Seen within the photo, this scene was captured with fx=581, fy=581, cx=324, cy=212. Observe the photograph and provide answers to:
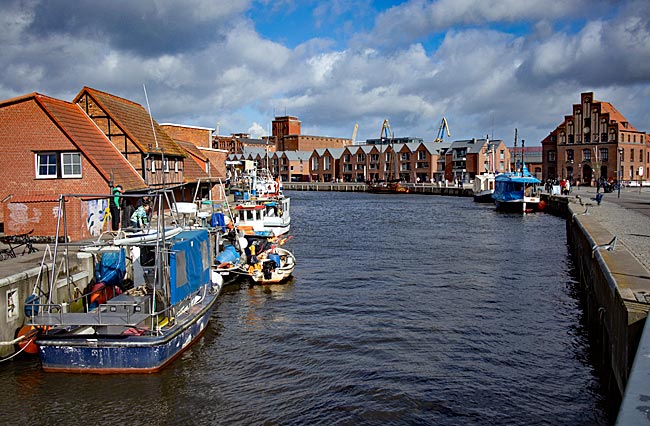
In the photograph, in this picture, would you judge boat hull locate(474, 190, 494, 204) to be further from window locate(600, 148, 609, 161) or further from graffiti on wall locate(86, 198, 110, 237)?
graffiti on wall locate(86, 198, 110, 237)

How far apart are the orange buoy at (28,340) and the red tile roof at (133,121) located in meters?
17.2

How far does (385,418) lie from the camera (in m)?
13.5

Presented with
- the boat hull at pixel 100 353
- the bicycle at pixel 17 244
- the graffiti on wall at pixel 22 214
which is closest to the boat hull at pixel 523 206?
the graffiti on wall at pixel 22 214

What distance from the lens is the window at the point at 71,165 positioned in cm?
2825

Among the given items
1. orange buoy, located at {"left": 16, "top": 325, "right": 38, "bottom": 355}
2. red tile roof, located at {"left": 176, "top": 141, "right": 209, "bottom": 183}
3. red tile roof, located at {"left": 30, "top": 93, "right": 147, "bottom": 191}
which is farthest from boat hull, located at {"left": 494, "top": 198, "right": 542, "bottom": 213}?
orange buoy, located at {"left": 16, "top": 325, "right": 38, "bottom": 355}

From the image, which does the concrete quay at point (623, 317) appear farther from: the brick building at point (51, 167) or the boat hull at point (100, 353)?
the brick building at point (51, 167)

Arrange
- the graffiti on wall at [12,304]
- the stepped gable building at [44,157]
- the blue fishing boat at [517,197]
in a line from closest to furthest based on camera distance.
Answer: the graffiti on wall at [12,304] → the stepped gable building at [44,157] → the blue fishing boat at [517,197]

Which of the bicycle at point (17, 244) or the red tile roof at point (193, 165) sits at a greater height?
the red tile roof at point (193, 165)

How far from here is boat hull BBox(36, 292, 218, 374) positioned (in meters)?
15.2

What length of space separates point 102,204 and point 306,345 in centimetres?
1470

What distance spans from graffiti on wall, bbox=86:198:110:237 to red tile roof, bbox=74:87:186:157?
565 cm

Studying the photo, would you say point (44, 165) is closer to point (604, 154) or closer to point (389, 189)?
point (389, 189)

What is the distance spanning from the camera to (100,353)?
50.0ft

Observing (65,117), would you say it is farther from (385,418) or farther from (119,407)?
(385,418)
